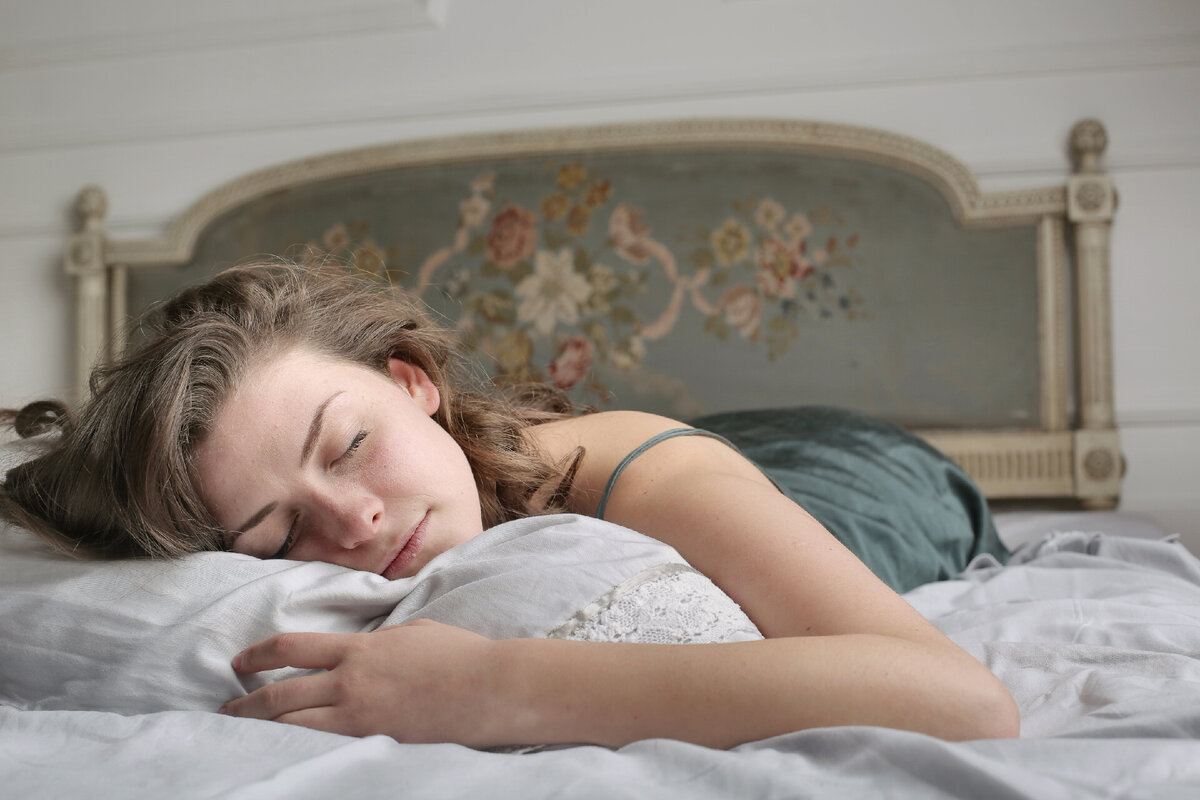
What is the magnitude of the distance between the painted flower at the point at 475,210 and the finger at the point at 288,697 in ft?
5.45

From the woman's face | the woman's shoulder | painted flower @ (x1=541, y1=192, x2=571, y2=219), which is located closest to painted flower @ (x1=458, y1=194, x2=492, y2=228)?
painted flower @ (x1=541, y1=192, x2=571, y2=219)

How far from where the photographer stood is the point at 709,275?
2.03 meters

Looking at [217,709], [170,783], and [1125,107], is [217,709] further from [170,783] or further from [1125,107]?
[1125,107]

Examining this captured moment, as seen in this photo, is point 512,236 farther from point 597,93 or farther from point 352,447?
Answer: point 352,447

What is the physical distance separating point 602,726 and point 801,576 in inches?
6.9

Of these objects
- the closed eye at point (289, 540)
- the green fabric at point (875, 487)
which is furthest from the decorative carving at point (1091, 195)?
the closed eye at point (289, 540)

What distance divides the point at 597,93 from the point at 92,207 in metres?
1.31

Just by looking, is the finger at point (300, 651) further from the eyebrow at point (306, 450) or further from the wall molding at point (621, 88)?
the wall molding at point (621, 88)

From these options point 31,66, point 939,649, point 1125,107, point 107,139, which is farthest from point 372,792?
point 31,66

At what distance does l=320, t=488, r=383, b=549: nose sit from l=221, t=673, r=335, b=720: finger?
158mm

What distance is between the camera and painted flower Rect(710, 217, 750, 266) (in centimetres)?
203

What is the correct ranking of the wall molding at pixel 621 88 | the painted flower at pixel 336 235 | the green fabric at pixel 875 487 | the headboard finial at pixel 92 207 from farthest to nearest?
the headboard finial at pixel 92 207 < the painted flower at pixel 336 235 < the wall molding at pixel 621 88 < the green fabric at pixel 875 487

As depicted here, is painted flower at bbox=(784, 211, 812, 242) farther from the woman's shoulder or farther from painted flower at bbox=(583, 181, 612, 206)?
the woman's shoulder

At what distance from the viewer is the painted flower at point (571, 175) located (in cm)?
212
